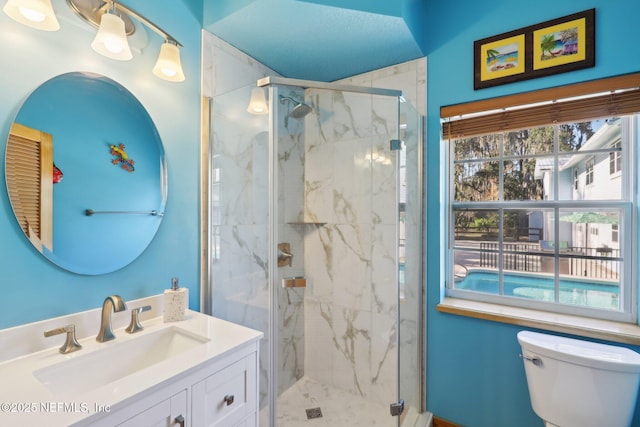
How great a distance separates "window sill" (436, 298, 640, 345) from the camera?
1410 mm

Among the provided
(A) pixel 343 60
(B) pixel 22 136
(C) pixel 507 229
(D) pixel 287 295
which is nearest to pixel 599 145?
(C) pixel 507 229

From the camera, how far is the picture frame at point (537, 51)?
1483 millimetres

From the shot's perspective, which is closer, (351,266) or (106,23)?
(106,23)

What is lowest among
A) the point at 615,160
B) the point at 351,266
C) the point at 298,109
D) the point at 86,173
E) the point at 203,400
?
the point at 203,400

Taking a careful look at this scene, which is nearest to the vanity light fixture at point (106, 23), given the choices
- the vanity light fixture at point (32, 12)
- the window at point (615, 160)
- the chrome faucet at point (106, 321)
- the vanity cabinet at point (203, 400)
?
the vanity light fixture at point (32, 12)

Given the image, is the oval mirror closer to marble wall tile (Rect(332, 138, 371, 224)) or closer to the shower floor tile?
marble wall tile (Rect(332, 138, 371, 224))

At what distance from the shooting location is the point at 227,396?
1039 mm

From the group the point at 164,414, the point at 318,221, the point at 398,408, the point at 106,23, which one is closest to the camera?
the point at 164,414

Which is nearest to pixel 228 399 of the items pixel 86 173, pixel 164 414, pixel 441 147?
pixel 164 414

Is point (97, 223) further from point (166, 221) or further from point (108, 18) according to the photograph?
point (108, 18)

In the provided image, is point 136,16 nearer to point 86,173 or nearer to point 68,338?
point 86,173

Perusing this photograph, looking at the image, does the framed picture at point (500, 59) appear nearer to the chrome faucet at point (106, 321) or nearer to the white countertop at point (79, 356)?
the white countertop at point (79, 356)

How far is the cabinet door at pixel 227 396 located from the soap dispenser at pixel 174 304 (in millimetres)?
420

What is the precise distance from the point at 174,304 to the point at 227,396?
0.49m
